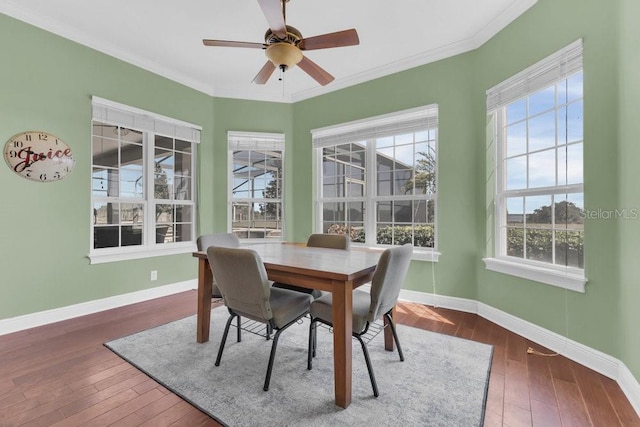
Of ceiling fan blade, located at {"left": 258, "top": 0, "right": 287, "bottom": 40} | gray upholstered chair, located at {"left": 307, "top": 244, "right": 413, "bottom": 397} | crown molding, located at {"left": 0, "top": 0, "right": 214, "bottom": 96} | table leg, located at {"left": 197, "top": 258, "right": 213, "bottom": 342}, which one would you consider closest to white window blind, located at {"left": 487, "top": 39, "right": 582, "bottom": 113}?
gray upholstered chair, located at {"left": 307, "top": 244, "right": 413, "bottom": 397}

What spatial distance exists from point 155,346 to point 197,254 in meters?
0.80

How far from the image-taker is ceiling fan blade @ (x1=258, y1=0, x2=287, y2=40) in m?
1.69

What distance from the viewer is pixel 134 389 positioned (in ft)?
5.89

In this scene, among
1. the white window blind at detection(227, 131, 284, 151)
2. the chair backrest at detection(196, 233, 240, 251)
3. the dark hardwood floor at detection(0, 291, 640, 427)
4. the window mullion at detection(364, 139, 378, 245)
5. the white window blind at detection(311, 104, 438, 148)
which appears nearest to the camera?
the dark hardwood floor at detection(0, 291, 640, 427)

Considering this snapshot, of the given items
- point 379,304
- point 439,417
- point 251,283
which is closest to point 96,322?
point 251,283

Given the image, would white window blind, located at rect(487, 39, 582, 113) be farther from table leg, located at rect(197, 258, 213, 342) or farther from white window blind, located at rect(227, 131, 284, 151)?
table leg, located at rect(197, 258, 213, 342)

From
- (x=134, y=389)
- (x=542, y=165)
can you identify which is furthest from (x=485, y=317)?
(x=134, y=389)

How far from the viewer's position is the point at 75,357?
2186mm

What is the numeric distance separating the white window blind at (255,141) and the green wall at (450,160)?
16.5 inches

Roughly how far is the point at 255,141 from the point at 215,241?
2.16 metres

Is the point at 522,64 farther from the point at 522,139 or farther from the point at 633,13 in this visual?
the point at 633,13

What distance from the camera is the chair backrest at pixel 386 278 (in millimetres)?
1653

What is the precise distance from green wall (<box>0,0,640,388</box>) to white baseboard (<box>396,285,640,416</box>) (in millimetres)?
56

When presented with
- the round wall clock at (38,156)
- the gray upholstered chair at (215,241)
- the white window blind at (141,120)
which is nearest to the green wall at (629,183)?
the gray upholstered chair at (215,241)
